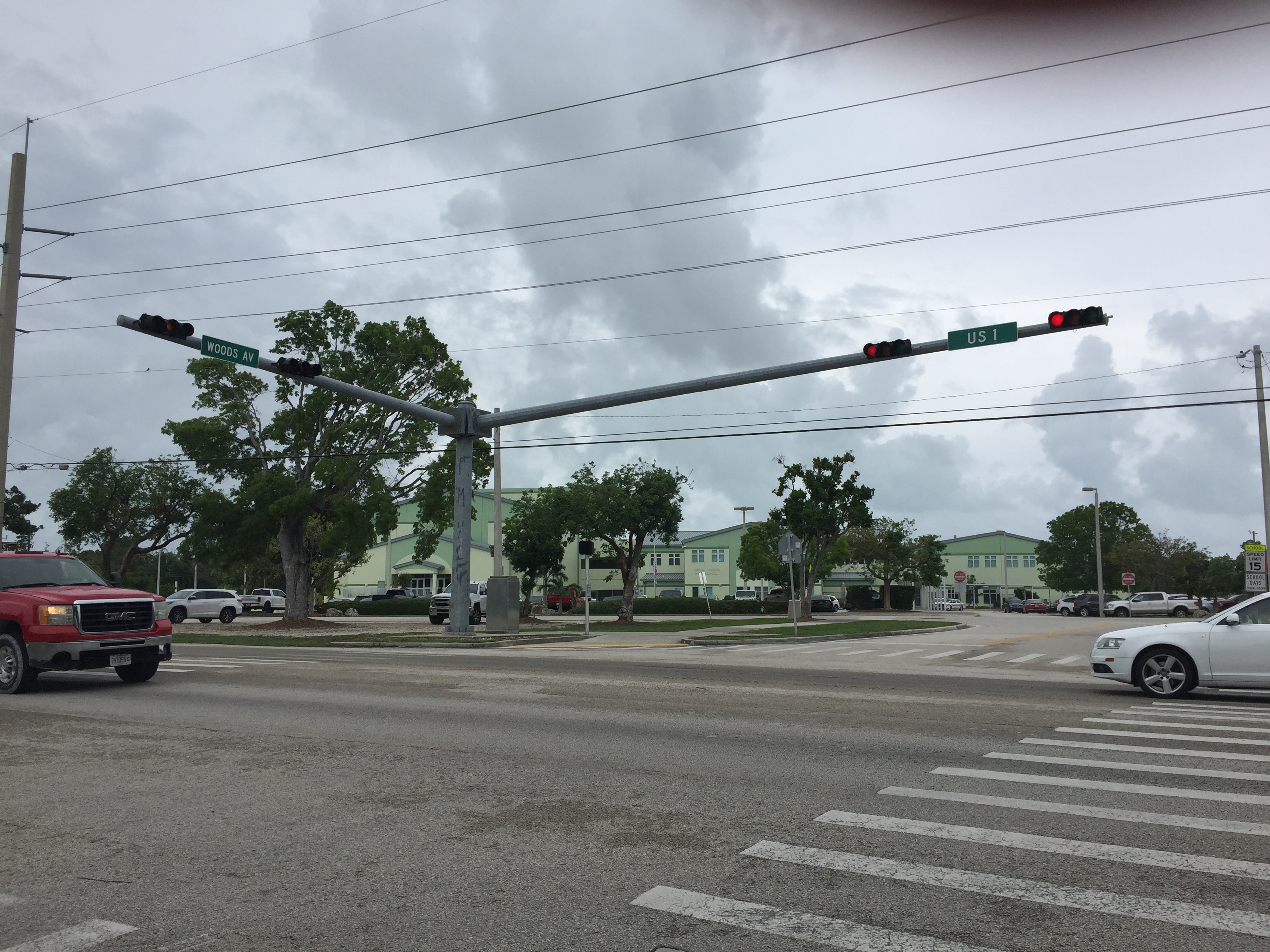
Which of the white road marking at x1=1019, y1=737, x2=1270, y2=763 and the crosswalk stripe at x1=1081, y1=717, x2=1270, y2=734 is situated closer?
the white road marking at x1=1019, y1=737, x2=1270, y2=763

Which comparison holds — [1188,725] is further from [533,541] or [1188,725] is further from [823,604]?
[823,604]

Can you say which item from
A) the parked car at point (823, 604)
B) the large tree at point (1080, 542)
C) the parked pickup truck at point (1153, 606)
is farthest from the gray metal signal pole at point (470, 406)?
the large tree at point (1080, 542)

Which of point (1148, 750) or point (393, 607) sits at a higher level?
point (1148, 750)

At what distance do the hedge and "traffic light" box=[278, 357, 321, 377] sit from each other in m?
36.3

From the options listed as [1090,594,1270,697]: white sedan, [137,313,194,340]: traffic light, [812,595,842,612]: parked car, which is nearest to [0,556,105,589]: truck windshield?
[137,313,194,340]: traffic light

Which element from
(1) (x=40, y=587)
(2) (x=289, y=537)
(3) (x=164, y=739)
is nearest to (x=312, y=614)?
(2) (x=289, y=537)

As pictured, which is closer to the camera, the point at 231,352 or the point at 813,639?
the point at 231,352

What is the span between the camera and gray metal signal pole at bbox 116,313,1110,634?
1814cm

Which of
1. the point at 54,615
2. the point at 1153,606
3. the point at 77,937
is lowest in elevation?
the point at 1153,606

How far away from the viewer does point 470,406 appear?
26359mm

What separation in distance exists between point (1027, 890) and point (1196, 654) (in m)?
9.63

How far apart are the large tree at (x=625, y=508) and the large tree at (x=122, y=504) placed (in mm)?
28806

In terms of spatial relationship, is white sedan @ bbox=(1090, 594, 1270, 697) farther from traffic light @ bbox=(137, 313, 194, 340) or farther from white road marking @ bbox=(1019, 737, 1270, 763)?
traffic light @ bbox=(137, 313, 194, 340)

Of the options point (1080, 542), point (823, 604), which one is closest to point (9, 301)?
point (823, 604)
